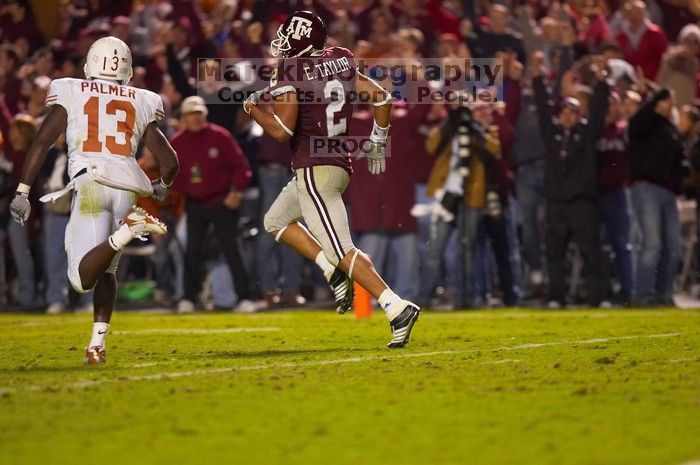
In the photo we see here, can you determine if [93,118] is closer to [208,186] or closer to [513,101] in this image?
[208,186]

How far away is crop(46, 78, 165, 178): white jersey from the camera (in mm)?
8453

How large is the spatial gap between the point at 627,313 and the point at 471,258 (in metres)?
2.03

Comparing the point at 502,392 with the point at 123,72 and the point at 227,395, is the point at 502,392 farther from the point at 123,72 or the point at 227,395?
the point at 123,72

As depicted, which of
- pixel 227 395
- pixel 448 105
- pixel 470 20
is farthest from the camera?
pixel 470 20

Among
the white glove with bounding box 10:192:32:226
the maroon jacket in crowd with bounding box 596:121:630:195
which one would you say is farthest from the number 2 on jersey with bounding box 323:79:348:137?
the maroon jacket in crowd with bounding box 596:121:630:195

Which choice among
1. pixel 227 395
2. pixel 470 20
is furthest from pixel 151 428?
pixel 470 20

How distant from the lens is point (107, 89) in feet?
28.1

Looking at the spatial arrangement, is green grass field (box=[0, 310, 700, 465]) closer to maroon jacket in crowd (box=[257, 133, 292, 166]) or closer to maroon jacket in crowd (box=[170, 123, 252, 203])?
maroon jacket in crowd (box=[170, 123, 252, 203])

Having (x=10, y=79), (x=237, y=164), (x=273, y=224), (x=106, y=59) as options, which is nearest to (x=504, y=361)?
(x=273, y=224)

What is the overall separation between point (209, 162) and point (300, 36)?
568cm

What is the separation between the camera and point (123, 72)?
8.65 m

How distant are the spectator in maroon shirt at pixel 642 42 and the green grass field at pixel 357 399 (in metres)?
6.69

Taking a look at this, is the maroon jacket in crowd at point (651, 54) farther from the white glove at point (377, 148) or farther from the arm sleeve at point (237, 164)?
the white glove at point (377, 148)

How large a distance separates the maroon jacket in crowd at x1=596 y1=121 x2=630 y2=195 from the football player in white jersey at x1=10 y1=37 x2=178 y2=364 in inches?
276
